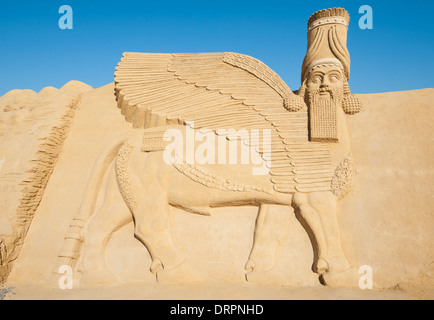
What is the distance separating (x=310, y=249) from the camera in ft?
13.2

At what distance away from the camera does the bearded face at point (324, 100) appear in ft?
14.2

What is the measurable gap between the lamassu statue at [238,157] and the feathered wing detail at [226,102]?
0.01 m

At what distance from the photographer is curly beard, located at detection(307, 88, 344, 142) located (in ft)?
14.2

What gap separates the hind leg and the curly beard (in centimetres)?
221

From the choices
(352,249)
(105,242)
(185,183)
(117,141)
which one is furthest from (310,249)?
(117,141)

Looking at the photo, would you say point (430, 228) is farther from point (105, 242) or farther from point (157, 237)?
point (105, 242)

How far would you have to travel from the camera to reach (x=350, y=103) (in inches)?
182

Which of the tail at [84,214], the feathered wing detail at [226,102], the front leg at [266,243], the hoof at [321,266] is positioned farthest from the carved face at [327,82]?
the tail at [84,214]

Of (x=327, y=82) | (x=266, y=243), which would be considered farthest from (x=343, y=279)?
(x=327, y=82)

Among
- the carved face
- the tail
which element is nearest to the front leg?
the carved face

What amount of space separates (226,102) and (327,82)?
1150mm

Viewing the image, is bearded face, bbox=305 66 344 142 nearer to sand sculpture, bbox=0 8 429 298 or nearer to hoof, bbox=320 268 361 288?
sand sculpture, bbox=0 8 429 298

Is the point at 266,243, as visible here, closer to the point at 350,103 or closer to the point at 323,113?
the point at 323,113

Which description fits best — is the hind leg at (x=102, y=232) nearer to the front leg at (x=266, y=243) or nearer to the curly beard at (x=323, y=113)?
the front leg at (x=266, y=243)
